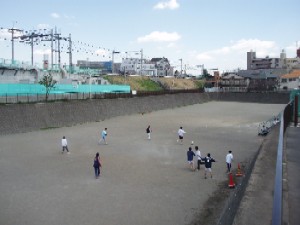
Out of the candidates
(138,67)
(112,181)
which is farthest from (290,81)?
(112,181)

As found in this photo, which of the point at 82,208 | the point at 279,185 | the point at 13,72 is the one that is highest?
the point at 13,72

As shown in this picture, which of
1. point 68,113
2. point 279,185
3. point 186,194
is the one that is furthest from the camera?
point 68,113

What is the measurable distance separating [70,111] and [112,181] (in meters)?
26.0

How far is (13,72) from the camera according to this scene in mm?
52281

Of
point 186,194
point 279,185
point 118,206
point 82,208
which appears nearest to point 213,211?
point 186,194

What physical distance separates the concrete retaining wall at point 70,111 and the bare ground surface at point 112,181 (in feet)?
13.7

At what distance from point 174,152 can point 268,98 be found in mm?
67913

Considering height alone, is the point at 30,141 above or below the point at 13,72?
below

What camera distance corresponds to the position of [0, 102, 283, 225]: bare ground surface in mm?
12000

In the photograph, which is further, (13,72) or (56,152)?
(13,72)

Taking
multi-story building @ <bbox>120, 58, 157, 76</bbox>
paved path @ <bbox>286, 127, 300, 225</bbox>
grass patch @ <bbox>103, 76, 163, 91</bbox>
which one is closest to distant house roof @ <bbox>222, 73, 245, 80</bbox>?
grass patch @ <bbox>103, 76, 163, 91</bbox>

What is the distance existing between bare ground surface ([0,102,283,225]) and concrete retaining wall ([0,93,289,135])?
417 cm

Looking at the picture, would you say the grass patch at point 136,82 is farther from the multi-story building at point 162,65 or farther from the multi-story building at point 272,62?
the multi-story building at point 272,62

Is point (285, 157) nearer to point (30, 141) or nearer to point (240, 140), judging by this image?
point (240, 140)
